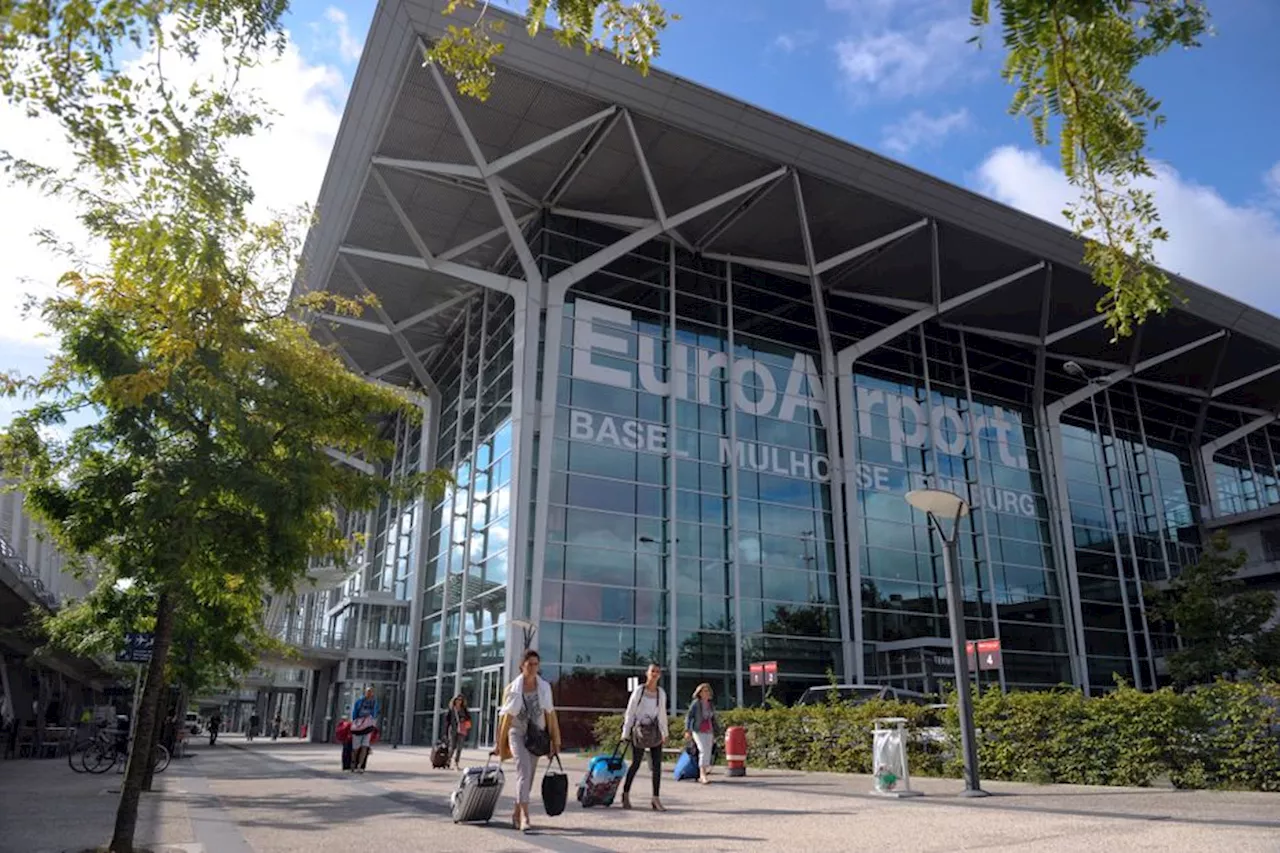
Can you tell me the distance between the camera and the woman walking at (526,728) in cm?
797

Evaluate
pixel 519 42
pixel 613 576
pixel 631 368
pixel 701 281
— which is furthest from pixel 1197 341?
pixel 519 42

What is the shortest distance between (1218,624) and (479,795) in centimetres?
3153

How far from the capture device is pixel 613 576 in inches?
1040

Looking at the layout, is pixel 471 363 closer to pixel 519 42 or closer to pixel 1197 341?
pixel 519 42

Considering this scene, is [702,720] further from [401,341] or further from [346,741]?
[401,341]

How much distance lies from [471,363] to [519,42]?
46.0 ft

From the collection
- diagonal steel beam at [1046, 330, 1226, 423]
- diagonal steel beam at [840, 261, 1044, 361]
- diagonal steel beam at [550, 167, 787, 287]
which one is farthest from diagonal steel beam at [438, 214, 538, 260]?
diagonal steel beam at [1046, 330, 1226, 423]

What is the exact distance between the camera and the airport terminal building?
25719 millimetres

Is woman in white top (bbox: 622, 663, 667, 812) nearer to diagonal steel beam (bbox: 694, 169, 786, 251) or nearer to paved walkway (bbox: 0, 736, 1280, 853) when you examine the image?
paved walkway (bbox: 0, 736, 1280, 853)

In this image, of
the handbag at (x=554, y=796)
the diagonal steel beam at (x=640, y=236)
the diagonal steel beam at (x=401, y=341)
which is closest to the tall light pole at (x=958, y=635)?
the handbag at (x=554, y=796)

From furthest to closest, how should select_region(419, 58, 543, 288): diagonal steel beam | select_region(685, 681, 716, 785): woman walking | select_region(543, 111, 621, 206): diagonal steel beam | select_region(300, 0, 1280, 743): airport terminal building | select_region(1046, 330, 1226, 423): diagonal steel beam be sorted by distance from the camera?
select_region(1046, 330, 1226, 423): diagonal steel beam → select_region(543, 111, 621, 206): diagonal steel beam → select_region(300, 0, 1280, 743): airport terminal building → select_region(419, 58, 543, 288): diagonal steel beam → select_region(685, 681, 716, 785): woman walking

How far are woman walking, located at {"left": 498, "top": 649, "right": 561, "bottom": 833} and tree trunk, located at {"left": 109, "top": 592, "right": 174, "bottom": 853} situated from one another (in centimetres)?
279

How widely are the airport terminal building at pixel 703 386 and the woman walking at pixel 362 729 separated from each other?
5837 millimetres

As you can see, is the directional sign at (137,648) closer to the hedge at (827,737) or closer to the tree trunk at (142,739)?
the tree trunk at (142,739)
